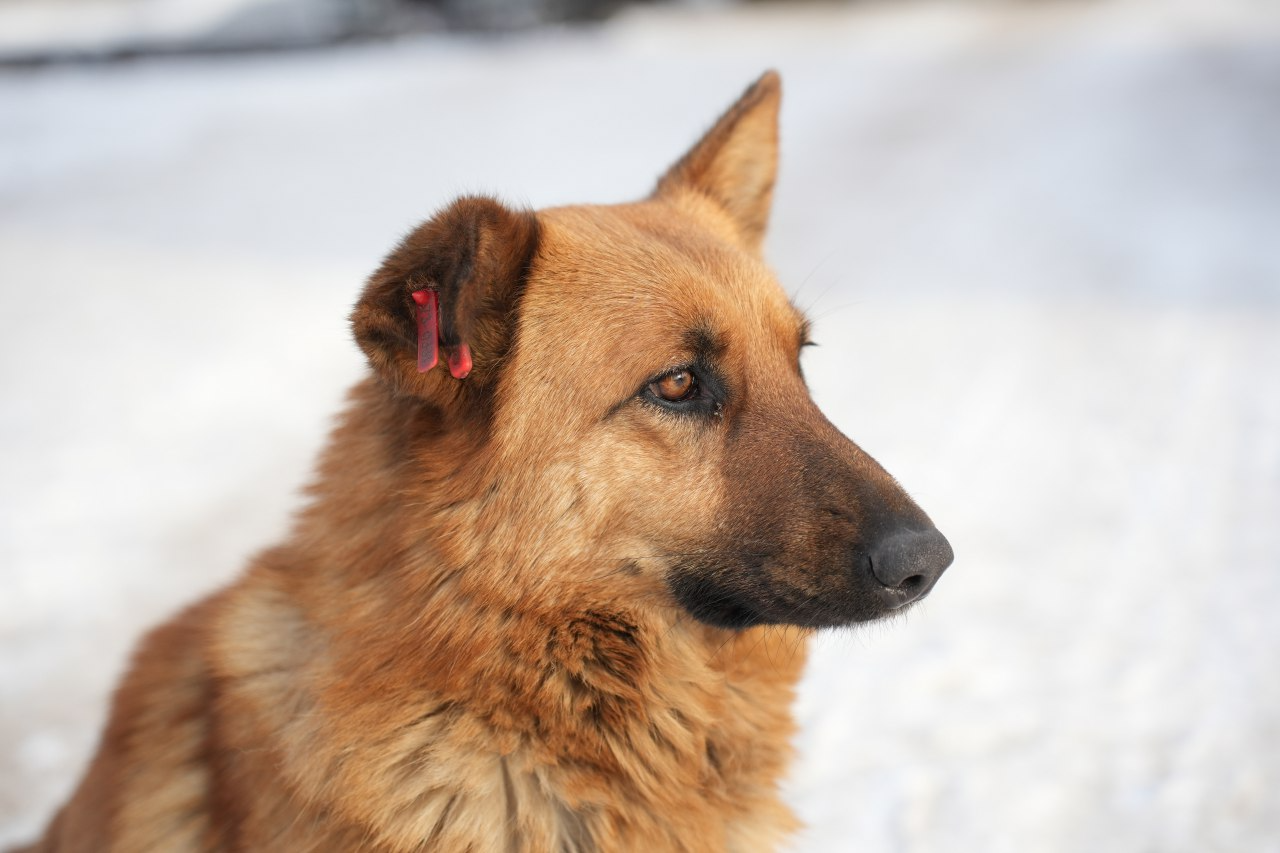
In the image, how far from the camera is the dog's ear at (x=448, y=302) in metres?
2.04

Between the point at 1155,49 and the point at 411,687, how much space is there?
16.4m

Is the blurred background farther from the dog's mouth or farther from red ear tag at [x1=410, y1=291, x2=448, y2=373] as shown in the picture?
red ear tag at [x1=410, y1=291, x2=448, y2=373]

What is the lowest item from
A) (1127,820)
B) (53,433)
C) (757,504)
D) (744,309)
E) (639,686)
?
(1127,820)

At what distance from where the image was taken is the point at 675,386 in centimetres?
240

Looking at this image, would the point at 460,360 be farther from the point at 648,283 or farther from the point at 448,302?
the point at 648,283

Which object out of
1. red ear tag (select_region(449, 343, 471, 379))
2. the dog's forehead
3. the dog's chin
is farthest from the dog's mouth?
red ear tag (select_region(449, 343, 471, 379))

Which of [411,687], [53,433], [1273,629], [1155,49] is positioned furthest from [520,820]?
[1155,49]

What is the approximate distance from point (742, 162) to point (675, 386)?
1.03 meters

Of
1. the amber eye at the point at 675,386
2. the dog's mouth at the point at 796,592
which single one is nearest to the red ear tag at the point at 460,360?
the amber eye at the point at 675,386

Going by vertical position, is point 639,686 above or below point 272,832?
above

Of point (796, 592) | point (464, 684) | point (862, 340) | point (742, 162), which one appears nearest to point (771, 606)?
point (796, 592)

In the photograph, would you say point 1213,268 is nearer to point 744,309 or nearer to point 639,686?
point 744,309

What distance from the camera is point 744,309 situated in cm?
253

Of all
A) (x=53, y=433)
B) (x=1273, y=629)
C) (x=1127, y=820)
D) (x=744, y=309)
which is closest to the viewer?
(x=744, y=309)
